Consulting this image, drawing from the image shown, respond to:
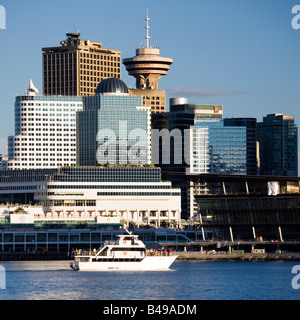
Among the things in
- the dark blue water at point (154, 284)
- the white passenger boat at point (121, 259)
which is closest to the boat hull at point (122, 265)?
the white passenger boat at point (121, 259)

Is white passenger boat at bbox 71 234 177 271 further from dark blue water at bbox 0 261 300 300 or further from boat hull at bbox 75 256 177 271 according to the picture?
dark blue water at bbox 0 261 300 300

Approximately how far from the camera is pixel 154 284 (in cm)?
14350

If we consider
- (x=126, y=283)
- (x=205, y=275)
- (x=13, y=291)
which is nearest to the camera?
(x=13, y=291)

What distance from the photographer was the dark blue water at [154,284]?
129m

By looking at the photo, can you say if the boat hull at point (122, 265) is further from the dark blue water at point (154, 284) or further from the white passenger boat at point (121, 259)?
the dark blue water at point (154, 284)

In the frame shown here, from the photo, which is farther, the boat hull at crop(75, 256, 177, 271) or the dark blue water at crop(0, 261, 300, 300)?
the boat hull at crop(75, 256, 177, 271)

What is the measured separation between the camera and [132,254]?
17400cm

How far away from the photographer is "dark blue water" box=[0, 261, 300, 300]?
12912 centimetres

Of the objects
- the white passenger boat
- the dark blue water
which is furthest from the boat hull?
the dark blue water

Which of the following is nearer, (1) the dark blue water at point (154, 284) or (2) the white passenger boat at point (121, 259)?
(1) the dark blue water at point (154, 284)

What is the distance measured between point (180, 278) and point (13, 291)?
31552 mm

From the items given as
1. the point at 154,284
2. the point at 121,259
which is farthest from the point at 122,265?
the point at 154,284
